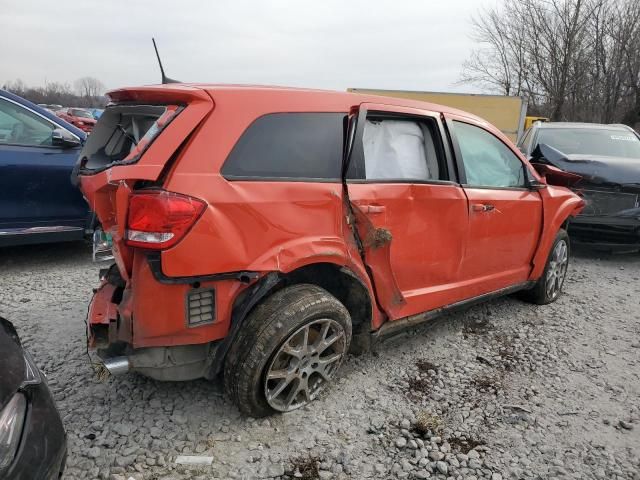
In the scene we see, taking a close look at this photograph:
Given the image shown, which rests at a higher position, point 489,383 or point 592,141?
point 592,141

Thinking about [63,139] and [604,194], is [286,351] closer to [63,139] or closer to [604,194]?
[63,139]

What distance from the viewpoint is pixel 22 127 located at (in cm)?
460

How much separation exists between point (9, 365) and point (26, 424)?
9.1 inches

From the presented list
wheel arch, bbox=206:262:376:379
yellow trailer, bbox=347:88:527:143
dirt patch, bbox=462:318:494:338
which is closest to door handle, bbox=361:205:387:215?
wheel arch, bbox=206:262:376:379

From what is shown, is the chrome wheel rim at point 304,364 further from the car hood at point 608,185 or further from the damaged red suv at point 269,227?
the car hood at point 608,185

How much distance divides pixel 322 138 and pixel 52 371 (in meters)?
2.15

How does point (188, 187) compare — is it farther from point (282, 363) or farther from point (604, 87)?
point (604, 87)

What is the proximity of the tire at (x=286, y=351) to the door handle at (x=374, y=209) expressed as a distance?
0.50m

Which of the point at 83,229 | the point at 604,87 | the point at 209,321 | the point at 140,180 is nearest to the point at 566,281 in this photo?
the point at 209,321

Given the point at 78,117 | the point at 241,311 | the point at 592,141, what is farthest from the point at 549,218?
the point at 78,117

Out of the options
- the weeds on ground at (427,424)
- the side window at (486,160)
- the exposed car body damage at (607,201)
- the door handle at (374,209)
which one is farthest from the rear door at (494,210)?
the exposed car body damage at (607,201)

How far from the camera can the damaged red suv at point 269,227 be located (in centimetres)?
212

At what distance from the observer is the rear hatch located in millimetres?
2108

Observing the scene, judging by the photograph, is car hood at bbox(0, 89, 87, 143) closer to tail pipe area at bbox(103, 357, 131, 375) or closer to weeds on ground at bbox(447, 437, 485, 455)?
tail pipe area at bbox(103, 357, 131, 375)
